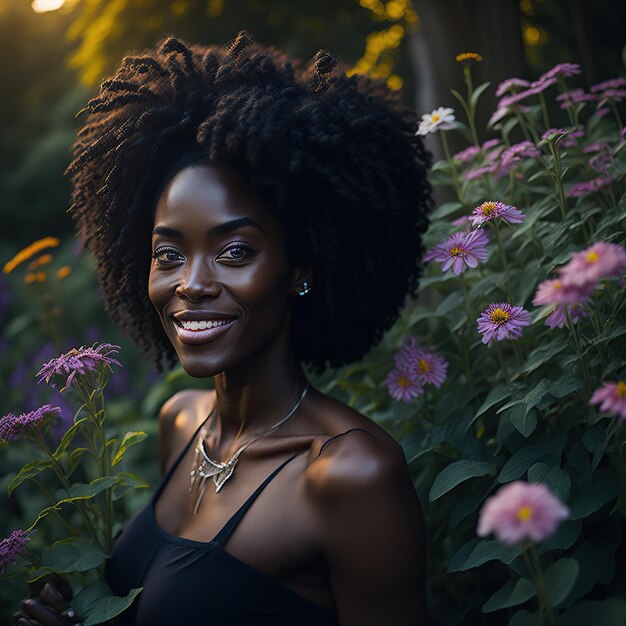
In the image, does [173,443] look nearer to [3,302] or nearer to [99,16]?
[3,302]

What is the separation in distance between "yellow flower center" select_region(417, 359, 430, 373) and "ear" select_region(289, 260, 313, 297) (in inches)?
14.1

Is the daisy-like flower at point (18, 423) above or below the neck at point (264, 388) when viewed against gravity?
above

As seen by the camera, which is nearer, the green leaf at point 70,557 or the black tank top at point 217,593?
the black tank top at point 217,593

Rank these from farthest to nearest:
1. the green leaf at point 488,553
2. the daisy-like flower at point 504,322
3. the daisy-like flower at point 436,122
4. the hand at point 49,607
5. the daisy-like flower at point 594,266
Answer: the daisy-like flower at point 436,122 < the hand at point 49,607 < the daisy-like flower at point 504,322 < the green leaf at point 488,553 < the daisy-like flower at point 594,266

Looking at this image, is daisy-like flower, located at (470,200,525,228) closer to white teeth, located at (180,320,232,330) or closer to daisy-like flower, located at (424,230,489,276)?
daisy-like flower, located at (424,230,489,276)

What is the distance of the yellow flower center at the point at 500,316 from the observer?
1.67 metres

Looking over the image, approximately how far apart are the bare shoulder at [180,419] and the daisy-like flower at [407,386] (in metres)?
0.58

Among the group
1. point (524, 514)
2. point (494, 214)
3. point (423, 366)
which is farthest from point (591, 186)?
point (524, 514)

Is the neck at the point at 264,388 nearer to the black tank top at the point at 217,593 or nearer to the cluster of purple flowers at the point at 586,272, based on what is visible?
the black tank top at the point at 217,593

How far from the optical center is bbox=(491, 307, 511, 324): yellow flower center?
65.6 inches

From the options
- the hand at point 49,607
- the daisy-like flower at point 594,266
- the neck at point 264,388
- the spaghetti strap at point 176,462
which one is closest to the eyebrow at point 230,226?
the neck at point 264,388

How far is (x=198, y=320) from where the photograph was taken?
1766 mm

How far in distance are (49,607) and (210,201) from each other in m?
1.06

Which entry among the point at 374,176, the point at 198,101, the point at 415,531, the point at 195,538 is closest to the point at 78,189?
the point at 198,101
